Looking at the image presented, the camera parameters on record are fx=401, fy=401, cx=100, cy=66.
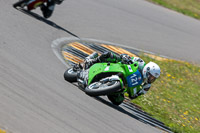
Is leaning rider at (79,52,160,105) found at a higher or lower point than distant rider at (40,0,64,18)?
higher

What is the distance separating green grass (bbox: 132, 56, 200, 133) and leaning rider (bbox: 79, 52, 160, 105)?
1.49 m

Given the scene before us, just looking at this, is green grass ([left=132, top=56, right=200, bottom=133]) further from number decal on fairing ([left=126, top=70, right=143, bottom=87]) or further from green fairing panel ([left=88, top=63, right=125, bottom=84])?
green fairing panel ([left=88, top=63, right=125, bottom=84])

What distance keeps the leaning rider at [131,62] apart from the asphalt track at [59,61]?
0.36 m

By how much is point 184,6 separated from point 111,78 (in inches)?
635

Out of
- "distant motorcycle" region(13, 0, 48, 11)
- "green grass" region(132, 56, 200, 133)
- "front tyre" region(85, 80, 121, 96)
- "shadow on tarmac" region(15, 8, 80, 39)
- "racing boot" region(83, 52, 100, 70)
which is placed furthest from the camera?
"shadow on tarmac" region(15, 8, 80, 39)

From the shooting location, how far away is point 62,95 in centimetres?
792

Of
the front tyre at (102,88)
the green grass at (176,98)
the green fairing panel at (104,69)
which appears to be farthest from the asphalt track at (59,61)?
the green grass at (176,98)

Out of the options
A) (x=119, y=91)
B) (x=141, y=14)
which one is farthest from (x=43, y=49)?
(x=141, y=14)

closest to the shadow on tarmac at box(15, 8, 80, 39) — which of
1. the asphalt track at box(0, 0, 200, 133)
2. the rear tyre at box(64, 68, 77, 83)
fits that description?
the asphalt track at box(0, 0, 200, 133)

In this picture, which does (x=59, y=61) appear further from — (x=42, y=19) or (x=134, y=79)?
(x=42, y=19)

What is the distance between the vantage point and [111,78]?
26.5 feet

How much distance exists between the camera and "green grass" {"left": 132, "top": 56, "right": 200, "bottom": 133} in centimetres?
1030

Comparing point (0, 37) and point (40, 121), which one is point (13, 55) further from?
point (40, 121)

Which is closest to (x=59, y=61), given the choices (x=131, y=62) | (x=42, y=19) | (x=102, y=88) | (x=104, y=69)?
(x=104, y=69)
